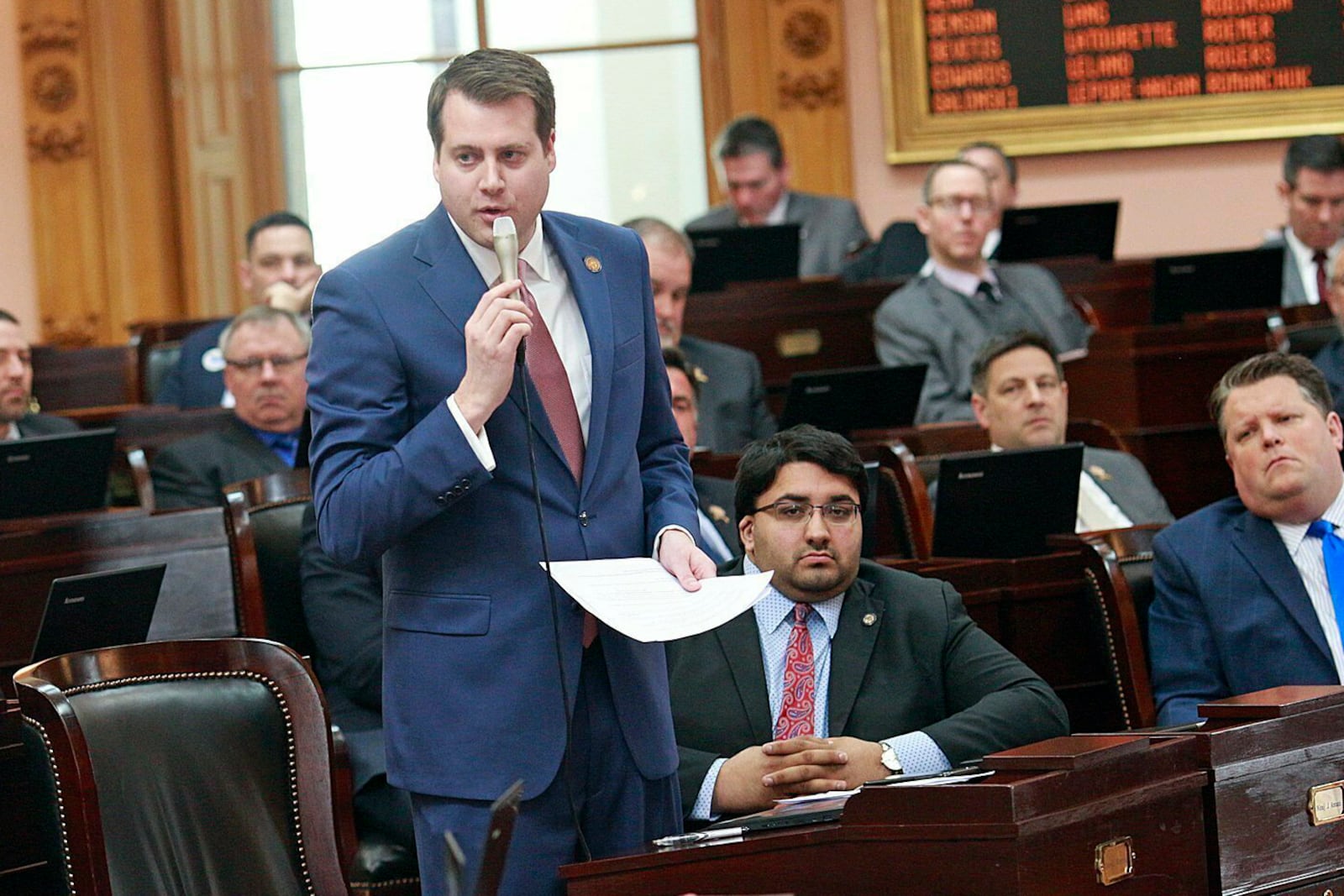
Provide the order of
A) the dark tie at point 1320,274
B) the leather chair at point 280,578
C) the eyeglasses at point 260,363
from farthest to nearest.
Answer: the dark tie at point 1320,274 < the eyeglasses at point 260,363 < the leather chair at point 280,578

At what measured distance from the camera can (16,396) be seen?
208 inches

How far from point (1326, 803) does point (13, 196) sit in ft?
24.4

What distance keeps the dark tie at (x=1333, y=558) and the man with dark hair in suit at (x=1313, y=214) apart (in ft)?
10.8

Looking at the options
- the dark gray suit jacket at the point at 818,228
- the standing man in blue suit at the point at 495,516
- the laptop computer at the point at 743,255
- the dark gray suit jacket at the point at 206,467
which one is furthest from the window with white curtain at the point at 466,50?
the standing man in blue suit at the point at 495,516

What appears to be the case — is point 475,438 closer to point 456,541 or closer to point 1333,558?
point 456,541

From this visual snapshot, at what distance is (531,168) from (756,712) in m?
1.24

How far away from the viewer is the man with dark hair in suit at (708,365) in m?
5.04

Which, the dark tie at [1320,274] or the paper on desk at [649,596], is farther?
the dark tie at [1320,274]

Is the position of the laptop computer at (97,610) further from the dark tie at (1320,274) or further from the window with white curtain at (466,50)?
the window with white curtain at (466,50)

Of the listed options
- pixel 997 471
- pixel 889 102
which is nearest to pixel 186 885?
pixel 997 471

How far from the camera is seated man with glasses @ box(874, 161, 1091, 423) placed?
5.62m

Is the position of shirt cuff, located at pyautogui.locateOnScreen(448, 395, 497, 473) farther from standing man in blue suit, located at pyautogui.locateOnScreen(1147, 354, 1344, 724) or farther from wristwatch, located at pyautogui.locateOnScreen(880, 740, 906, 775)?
standing man in blue suit, located at pyautogui.locateOnScreen(1147, 354, 1344, 724)

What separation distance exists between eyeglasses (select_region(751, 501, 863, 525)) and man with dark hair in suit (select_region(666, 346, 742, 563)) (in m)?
0.66

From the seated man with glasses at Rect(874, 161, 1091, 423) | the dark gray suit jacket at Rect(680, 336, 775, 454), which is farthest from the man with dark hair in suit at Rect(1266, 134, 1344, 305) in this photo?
the dark gray suit jacket at Rect(680, 336, 775, 454)
